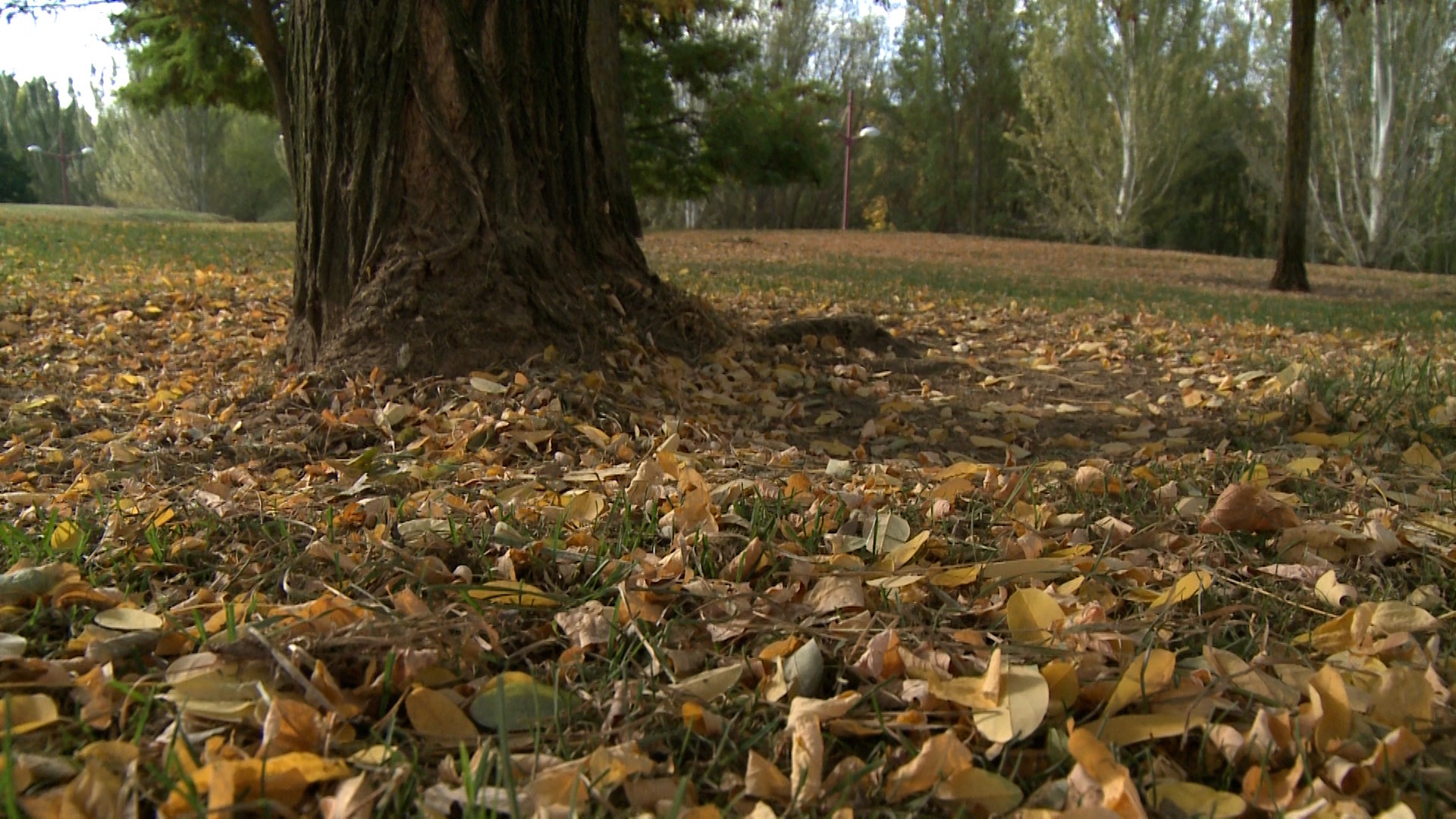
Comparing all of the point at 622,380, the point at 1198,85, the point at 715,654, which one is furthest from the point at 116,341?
the point at 1198,85

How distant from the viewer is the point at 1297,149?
387 inches

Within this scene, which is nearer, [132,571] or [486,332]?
[132,571]

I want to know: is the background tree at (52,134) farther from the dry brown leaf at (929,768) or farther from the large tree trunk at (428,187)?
the dry brown leaf at (929,768)

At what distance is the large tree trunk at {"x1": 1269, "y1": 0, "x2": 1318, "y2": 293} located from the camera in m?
9.44

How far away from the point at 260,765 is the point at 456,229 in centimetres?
247

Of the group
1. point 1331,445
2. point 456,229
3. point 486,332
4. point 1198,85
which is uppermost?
point 1198,85

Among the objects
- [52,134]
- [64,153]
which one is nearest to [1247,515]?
[64,153]

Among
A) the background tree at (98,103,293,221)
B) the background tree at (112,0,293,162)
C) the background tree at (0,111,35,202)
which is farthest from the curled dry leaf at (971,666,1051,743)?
the background tree at (0,111,35,202)

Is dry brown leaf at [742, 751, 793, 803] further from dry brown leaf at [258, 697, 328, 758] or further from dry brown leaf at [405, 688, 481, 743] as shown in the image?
dry brown leaf at [258, 697, 328, 758]

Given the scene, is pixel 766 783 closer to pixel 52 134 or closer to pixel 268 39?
pixel 268 39

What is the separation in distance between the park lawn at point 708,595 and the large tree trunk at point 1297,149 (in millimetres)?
7135

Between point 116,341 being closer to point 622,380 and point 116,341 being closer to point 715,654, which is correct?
point 622,380

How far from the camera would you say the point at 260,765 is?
3.68 feet

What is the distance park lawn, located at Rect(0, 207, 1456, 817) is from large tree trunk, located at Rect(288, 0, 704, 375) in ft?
0.68
